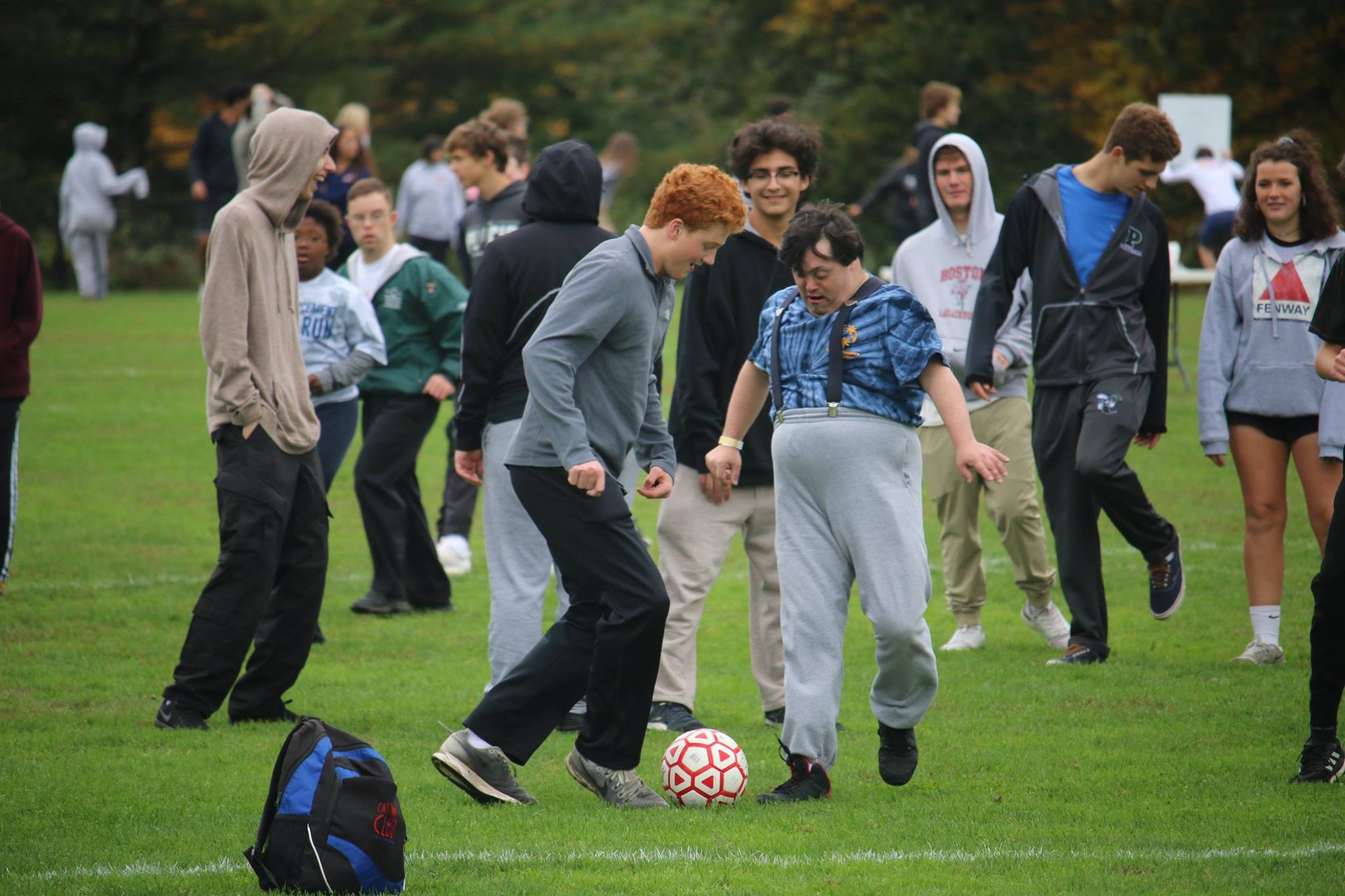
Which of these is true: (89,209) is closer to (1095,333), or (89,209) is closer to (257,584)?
(257,584)

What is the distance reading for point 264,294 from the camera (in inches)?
251

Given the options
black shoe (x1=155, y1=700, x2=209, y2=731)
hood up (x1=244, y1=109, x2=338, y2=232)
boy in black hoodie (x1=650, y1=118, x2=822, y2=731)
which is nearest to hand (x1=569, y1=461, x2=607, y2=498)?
boy in black hoodie (x1=650, y1=118, x2=822, y2=731)

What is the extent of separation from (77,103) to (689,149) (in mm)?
15598

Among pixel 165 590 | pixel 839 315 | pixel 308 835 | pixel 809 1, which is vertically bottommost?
pixel 165 590

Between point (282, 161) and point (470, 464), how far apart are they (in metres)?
1.49

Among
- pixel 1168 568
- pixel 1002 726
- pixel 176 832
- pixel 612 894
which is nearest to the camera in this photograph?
pixel 612 894

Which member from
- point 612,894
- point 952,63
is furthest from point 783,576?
point 952,63

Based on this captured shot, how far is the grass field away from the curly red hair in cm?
205

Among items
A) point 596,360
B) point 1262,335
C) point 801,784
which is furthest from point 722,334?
point 1262,335

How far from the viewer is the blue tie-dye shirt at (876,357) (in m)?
5.32

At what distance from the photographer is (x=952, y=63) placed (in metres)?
36.8

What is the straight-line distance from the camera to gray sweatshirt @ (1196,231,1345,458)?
23.8 ft

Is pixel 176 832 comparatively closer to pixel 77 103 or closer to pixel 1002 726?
pixel 1002 726

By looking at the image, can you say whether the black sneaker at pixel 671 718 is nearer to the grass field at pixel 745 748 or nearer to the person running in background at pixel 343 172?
the grass field at pixel 745 748
